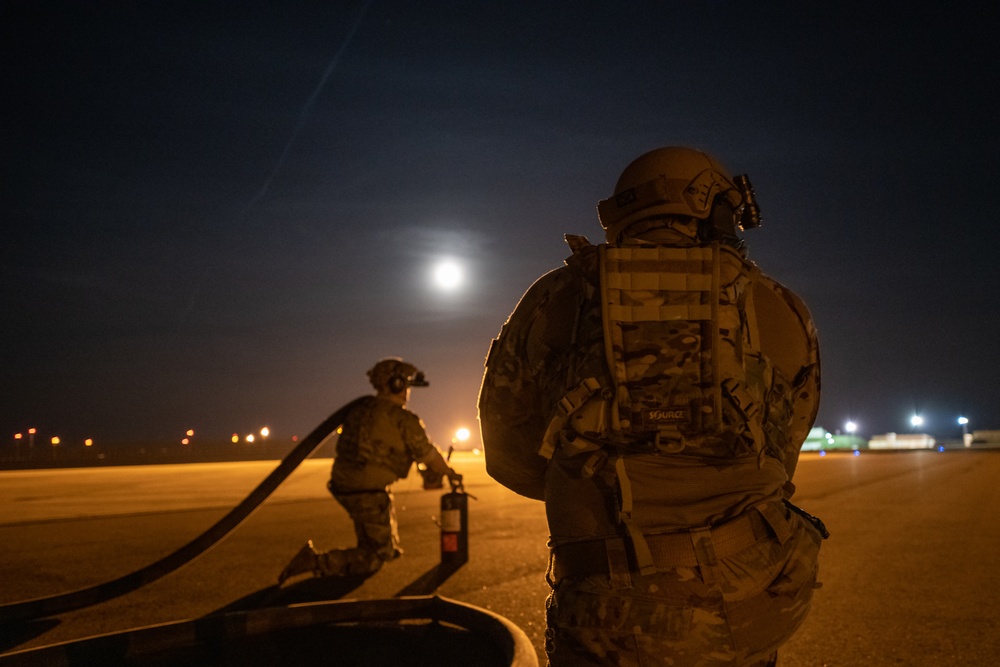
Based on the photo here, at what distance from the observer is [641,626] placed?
1744 mm

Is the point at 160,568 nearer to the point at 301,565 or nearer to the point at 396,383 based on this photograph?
the point at 301,565

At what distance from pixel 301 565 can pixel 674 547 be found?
5141 mm

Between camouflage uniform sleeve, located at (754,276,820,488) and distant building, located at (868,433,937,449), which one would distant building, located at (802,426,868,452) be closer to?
distant building, located at (868,433,937,449)

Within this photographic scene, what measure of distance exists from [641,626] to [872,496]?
14.6 meters

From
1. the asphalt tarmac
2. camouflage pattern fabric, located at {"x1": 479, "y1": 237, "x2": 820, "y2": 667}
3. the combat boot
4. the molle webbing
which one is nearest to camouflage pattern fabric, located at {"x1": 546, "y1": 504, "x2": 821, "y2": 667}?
camouflage pattern fabric, located at {"x1": 479, "y1": 237, "x2": 820, "y2": 667}

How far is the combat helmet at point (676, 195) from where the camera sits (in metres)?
2.26

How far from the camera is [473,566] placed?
7.00 meters

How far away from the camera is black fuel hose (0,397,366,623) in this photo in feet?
16.9

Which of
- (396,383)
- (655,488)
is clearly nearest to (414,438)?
(396,383)

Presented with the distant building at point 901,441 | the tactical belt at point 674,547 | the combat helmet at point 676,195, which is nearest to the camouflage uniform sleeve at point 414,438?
the combat helmet at point 676,195

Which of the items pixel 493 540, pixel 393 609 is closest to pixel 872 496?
pixel 493 540

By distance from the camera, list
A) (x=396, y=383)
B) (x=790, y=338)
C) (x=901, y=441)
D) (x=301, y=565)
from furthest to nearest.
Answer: (x=901, y=441), (x=396, y=383), (x=301, y=565), (x=790, y=338)

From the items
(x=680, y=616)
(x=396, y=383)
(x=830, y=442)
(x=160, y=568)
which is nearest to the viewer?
(x=680, y=616)

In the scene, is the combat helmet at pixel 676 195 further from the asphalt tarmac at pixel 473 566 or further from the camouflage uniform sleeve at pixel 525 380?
the asphalt tarmac at pixel 473 566
